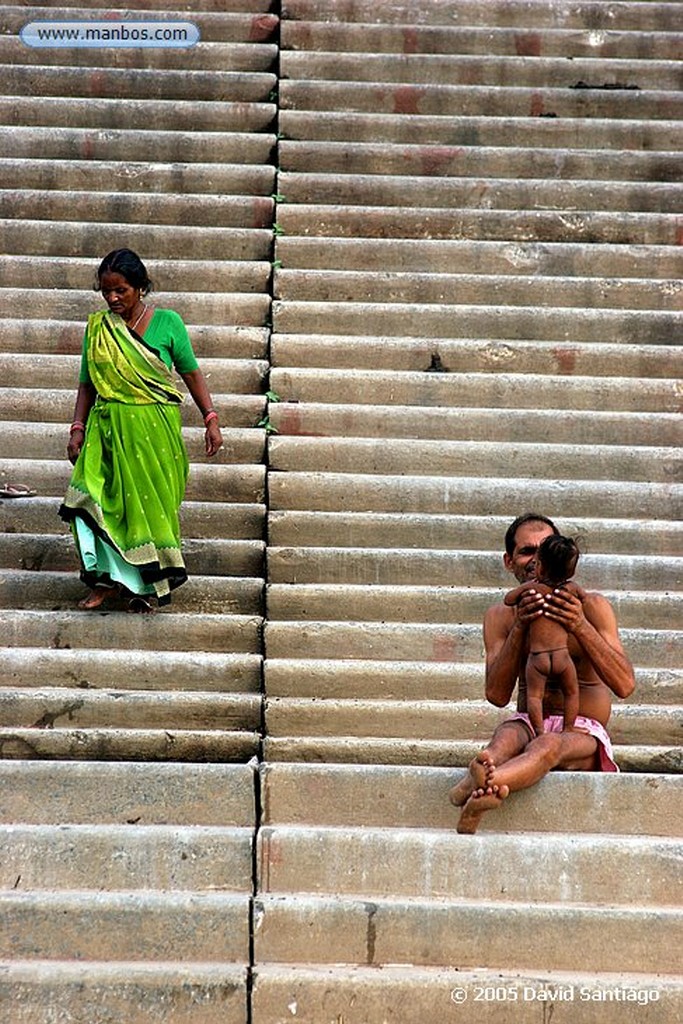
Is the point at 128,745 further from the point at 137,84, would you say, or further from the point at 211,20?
the point at 211,20

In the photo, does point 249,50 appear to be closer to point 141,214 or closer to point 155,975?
point 141,214

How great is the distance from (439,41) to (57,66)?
85.1 inches

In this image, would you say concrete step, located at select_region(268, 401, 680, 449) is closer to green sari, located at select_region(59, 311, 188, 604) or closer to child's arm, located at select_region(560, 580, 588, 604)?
green sari, located at select_region(59, 311, 188, 604)

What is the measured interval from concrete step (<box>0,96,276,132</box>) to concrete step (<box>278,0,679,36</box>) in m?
1.04

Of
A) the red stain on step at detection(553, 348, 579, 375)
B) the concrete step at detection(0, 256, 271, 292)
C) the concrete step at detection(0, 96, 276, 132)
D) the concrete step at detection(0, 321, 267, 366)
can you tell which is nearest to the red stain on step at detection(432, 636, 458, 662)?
the red stain on step at detection(553, 348, 579, 375)

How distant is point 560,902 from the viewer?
3.89 meters

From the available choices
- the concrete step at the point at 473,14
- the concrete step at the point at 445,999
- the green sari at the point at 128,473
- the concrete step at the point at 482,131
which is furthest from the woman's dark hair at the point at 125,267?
the concrete step at the point at 473,14

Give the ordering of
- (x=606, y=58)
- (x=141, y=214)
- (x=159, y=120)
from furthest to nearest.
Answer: (x=606, y=58), (x=159, y=120), (x=141, y=214)

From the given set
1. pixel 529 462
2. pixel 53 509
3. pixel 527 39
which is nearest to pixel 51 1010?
pixel 53 509

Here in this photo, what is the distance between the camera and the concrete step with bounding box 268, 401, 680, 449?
5.98m

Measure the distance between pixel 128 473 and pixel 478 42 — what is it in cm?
427

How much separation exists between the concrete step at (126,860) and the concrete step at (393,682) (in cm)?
91

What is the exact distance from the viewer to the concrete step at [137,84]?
7805 mm

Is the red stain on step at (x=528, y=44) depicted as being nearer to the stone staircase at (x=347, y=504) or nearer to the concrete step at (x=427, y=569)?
the stone staircase at (x=347, y=504)
